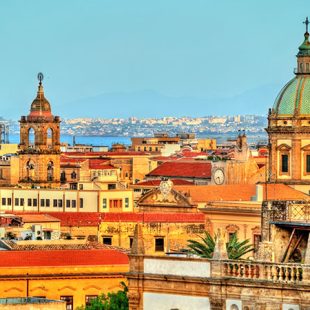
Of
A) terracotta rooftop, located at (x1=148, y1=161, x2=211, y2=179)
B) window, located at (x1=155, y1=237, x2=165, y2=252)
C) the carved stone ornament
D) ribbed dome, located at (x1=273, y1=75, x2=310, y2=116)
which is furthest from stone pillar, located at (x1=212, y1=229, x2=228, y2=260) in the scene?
terracotta rooftop, located at (x1=148, y1=161, x2=211, y2=179)

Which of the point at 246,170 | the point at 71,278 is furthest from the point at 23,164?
the point at 71,278

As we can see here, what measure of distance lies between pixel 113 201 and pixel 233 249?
179ft

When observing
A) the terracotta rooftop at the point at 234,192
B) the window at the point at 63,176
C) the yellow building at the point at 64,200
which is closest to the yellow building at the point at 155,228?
the terracotta rooftop at the point at 234,192

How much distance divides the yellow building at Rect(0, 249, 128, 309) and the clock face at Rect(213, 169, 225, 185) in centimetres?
4992

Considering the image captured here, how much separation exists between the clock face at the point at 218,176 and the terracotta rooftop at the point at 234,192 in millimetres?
12388

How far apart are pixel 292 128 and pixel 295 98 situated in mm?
1430

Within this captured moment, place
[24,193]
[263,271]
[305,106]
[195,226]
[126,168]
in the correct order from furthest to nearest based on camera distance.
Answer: [126,168], [24,193], [305,106], [195,226], [263,271]

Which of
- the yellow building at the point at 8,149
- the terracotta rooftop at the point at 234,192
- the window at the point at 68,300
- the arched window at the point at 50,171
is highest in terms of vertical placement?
the yellow building at the point at 8,149

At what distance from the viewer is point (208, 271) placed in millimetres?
44062

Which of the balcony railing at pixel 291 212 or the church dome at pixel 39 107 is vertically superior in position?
the church dome at pixel 39 107

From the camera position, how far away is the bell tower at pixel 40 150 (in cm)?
13062

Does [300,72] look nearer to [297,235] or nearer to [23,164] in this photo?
[23,164]

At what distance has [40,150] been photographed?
133750 mm

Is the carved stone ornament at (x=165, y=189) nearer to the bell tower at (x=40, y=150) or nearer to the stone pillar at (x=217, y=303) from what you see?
the bell tower at (x=40, y=150)
